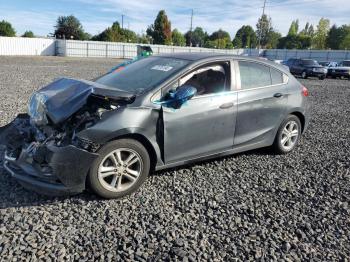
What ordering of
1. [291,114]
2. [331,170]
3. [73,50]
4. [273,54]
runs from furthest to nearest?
[273,54]
[73,50]
[291,114]
[331,170]

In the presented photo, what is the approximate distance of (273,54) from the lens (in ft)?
195

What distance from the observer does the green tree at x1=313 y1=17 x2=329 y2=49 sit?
274 feet

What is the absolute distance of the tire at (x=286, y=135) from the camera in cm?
556

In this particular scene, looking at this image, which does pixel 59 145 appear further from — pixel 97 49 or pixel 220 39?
pixel 220 39

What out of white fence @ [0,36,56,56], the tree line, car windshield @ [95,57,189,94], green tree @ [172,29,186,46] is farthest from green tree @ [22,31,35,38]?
car windshield @ [95,57,189,94]

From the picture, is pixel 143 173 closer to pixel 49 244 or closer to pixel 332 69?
pixel 49 244

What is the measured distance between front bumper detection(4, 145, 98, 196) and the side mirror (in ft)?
3.47

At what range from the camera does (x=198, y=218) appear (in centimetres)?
358

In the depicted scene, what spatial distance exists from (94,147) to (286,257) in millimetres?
2124

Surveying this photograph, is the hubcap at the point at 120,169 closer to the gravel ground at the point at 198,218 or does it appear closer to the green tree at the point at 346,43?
the gravel ground at the point at 198,218

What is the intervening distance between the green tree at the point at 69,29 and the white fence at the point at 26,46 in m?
22.3

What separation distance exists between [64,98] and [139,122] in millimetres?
926

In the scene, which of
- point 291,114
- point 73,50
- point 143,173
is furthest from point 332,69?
point 73,50

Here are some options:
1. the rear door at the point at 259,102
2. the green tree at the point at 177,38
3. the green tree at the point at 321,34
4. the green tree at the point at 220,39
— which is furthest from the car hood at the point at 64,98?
the green tree at the point at 220,39
